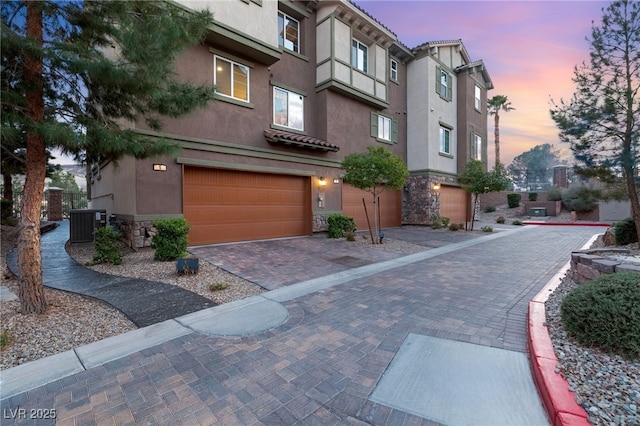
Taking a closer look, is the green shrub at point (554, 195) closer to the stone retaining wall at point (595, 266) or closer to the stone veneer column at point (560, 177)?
the stone veneer column at point (560, 177)

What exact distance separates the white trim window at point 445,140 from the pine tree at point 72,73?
16.7 metres

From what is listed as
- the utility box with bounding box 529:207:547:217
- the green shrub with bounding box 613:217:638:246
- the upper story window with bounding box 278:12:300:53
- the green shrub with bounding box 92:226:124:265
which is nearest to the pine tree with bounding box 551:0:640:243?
the green shrub with bounding box 613:217:638:246

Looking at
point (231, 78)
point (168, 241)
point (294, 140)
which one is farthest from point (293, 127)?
point (168, 241)

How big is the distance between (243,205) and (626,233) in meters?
11.2

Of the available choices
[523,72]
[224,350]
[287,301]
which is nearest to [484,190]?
[523,72]

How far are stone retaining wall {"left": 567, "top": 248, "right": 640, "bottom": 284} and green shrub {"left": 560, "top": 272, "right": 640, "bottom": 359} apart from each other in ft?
3.95

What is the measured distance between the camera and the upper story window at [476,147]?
19962mm

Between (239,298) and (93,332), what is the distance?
202 cm

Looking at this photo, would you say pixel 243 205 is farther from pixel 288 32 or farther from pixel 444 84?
pixel 444 84

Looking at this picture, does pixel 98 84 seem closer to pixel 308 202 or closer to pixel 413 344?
pixel 413 344

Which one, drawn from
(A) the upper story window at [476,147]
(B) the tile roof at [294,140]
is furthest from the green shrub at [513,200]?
(B) the tile roof at [294,140]

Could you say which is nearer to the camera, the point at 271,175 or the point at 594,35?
the point at 594,35

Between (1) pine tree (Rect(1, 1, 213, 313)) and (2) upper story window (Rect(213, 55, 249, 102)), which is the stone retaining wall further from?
(2) upper story window (Rect(213, 55, 249, 102))

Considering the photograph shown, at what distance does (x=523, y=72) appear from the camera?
41.5 feet
